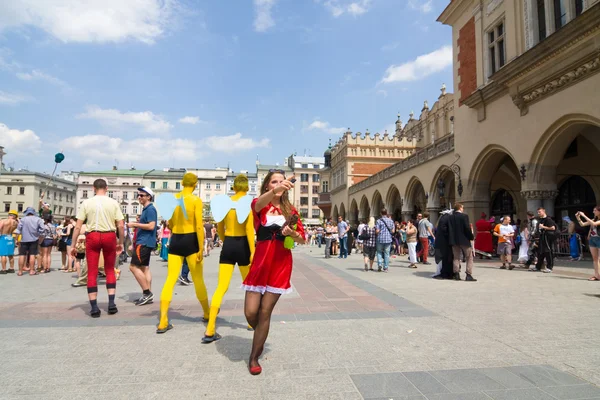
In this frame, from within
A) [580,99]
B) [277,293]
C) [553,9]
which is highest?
[553,9]

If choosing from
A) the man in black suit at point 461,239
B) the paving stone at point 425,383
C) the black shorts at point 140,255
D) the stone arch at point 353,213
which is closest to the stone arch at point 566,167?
the man in black suit at point 461,239

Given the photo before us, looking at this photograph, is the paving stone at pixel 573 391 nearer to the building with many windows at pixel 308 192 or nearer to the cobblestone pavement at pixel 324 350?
the cobblestone pavement at pixel 324 350

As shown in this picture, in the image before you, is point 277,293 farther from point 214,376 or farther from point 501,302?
point 501,302

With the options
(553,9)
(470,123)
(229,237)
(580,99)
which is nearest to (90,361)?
(229,237)

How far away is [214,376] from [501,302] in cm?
496

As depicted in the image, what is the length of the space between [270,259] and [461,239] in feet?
23.1

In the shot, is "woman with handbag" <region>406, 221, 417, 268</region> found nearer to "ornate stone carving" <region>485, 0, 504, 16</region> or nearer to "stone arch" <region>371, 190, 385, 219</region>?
"ornate stone carving" <region>485, 0, 504, 16</region>

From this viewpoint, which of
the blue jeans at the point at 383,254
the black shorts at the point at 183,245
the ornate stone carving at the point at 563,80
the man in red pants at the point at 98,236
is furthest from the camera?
the blue jeans at the point at 383,254

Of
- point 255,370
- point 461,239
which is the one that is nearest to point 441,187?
point 461,239

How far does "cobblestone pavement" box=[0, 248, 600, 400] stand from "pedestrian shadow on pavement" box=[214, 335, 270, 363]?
0.7 inches

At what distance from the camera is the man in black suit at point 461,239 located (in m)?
8.80

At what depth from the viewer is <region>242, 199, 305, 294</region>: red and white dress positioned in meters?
3.16

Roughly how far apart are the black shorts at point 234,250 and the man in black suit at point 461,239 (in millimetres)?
6516

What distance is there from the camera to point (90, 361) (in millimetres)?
3230
